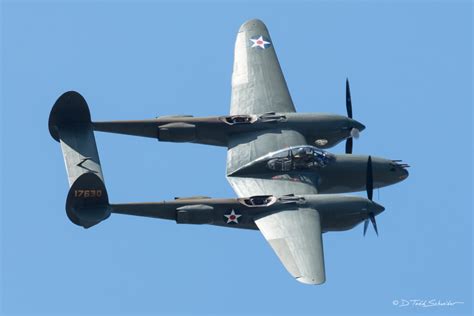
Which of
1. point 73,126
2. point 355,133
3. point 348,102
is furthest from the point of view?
point 348,102

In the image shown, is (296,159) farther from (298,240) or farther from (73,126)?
(73,126)

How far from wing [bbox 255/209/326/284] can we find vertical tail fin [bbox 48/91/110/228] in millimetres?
8283

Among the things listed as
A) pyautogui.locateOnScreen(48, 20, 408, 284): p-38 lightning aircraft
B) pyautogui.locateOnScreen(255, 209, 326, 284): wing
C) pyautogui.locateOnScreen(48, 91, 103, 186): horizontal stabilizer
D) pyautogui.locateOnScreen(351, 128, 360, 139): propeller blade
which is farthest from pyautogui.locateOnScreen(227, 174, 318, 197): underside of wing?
pyautogui.locateOnScreen(48, 91, 103, 186): horizontal stabilizer

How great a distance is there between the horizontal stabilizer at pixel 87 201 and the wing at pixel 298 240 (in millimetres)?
7911

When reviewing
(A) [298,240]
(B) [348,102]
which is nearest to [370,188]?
(A) [298,240]

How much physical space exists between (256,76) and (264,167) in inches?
346

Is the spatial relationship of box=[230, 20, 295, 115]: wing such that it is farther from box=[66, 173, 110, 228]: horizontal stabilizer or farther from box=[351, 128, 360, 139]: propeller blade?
box=[66, 173, 110, 228]: horizontal stabilizer

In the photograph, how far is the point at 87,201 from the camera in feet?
244

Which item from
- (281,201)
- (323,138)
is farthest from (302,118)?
(281,201)

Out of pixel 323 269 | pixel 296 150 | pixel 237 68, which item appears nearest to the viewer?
pixel 323 269

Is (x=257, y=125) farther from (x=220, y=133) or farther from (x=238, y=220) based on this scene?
(x=238, y=220)

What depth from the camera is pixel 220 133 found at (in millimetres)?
82562

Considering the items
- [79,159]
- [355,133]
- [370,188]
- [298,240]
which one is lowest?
[298,240]

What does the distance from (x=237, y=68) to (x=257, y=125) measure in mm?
6329
